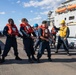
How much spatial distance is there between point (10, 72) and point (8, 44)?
2339 millimetres

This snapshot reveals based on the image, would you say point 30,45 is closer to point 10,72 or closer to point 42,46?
point 42,46

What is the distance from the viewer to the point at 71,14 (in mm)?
50531

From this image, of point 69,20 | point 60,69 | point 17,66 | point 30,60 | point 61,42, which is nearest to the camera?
point 60,69

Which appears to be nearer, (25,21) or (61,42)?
(25,21)

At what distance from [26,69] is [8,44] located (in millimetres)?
1983

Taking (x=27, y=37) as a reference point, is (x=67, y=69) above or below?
below

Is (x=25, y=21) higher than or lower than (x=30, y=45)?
higher

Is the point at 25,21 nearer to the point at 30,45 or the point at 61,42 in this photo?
the point at 30,45

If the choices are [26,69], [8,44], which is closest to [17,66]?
[26,69]

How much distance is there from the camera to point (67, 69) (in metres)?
7.91

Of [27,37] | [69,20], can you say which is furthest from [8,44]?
[69,20]

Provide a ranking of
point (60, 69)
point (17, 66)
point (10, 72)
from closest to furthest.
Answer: point (10, 72), point (60, 69), point (17, 66)

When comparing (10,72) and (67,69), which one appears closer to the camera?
(10,72)

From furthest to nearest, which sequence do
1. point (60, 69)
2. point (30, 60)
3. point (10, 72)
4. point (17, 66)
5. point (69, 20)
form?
point (69, 20), point (30, 60), point (17, 66), point (60, 69), point (10, 72)
